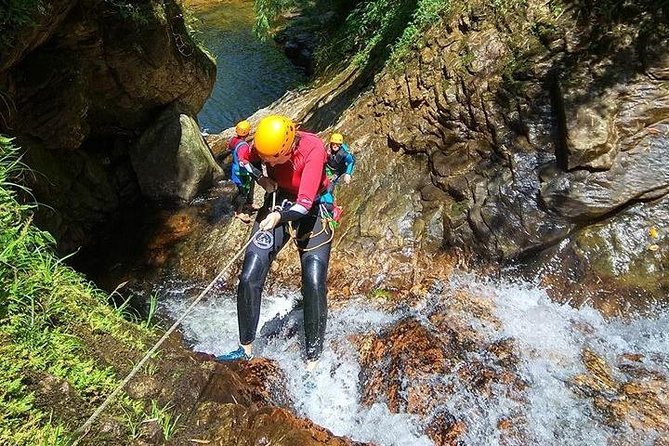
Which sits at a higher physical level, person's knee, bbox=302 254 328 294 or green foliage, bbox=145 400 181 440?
green foliage, bbox=145 400 181 440

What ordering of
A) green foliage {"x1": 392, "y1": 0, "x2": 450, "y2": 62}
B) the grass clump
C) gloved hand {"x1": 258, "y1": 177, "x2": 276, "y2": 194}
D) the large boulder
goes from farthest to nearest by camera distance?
the large boulder < green foliage {"x1": 392, "y1": 0, "x2": 450, "y2": 62} < gloved hand {"x1": 258, "y1": 177, "x2": 276, "y2": 194} < the grass clump

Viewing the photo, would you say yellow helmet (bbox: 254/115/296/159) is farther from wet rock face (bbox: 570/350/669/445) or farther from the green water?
the green water

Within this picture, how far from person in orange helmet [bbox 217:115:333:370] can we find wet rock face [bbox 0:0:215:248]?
3.19m

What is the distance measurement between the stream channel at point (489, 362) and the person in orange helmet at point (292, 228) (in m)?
0.54

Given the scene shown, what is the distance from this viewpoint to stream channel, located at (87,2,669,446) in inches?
186

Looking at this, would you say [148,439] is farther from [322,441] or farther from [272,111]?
[272,111]

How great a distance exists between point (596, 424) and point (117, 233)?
7.72 metres

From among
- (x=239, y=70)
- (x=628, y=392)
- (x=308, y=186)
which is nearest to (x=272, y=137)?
(x=308, y=186)

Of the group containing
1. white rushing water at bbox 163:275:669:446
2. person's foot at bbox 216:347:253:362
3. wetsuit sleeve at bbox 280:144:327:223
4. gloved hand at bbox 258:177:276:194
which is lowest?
white rushing water at bbox 163:275:669:446

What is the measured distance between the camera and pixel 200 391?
3.55 m

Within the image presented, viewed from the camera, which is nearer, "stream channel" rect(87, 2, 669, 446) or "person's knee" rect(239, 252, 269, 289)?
"stream channel" rect(87, 2, 669, 446)

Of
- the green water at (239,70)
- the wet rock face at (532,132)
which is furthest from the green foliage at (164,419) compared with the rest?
the green water at (239,70)

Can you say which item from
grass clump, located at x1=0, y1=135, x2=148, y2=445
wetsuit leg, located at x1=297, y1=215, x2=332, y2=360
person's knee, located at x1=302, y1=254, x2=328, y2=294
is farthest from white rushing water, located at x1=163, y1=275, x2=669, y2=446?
grass clump, located at x1=0, y1=135, x2=148, y2=445

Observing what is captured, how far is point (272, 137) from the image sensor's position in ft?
14.4
